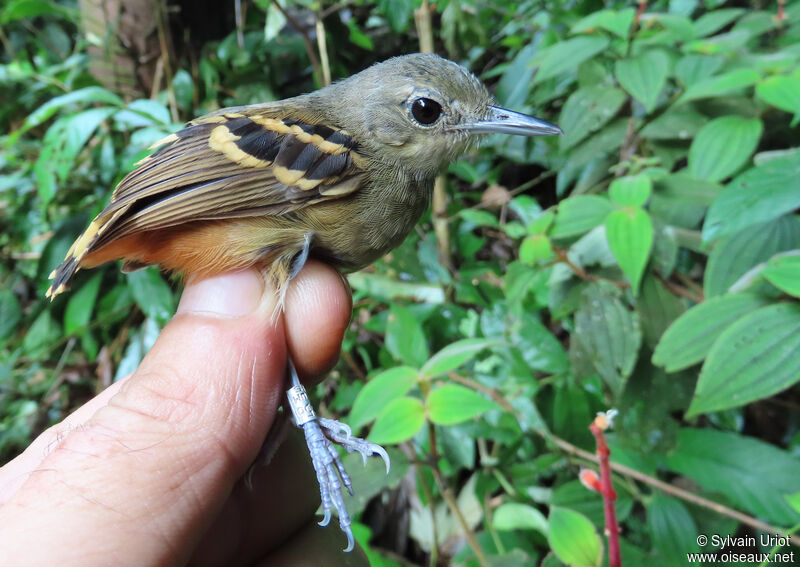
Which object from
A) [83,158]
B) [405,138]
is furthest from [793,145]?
[83,158]

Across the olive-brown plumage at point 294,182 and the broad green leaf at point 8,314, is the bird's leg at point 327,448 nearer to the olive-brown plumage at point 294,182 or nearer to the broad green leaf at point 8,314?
the olive-brown plumage at point 294,182

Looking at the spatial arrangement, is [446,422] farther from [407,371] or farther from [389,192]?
[389,192]

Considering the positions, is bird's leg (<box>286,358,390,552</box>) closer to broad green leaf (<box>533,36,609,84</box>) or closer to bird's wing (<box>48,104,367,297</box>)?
bird's wing (<box>48,104,367,297</box>)

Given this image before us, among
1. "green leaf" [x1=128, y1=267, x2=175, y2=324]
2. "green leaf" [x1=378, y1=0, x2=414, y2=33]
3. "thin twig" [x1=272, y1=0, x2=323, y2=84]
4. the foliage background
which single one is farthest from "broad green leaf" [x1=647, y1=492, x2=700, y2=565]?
"thin twig" [x1=272, y1=0, x2=323, y2=84]

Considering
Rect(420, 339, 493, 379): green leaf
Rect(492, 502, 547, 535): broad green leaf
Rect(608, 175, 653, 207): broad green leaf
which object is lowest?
Rect(492, 502, 547, 535): broad green leaf

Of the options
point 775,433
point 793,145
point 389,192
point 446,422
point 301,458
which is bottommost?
point 775,433

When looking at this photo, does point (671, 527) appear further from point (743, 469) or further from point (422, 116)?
point (422, 116)
